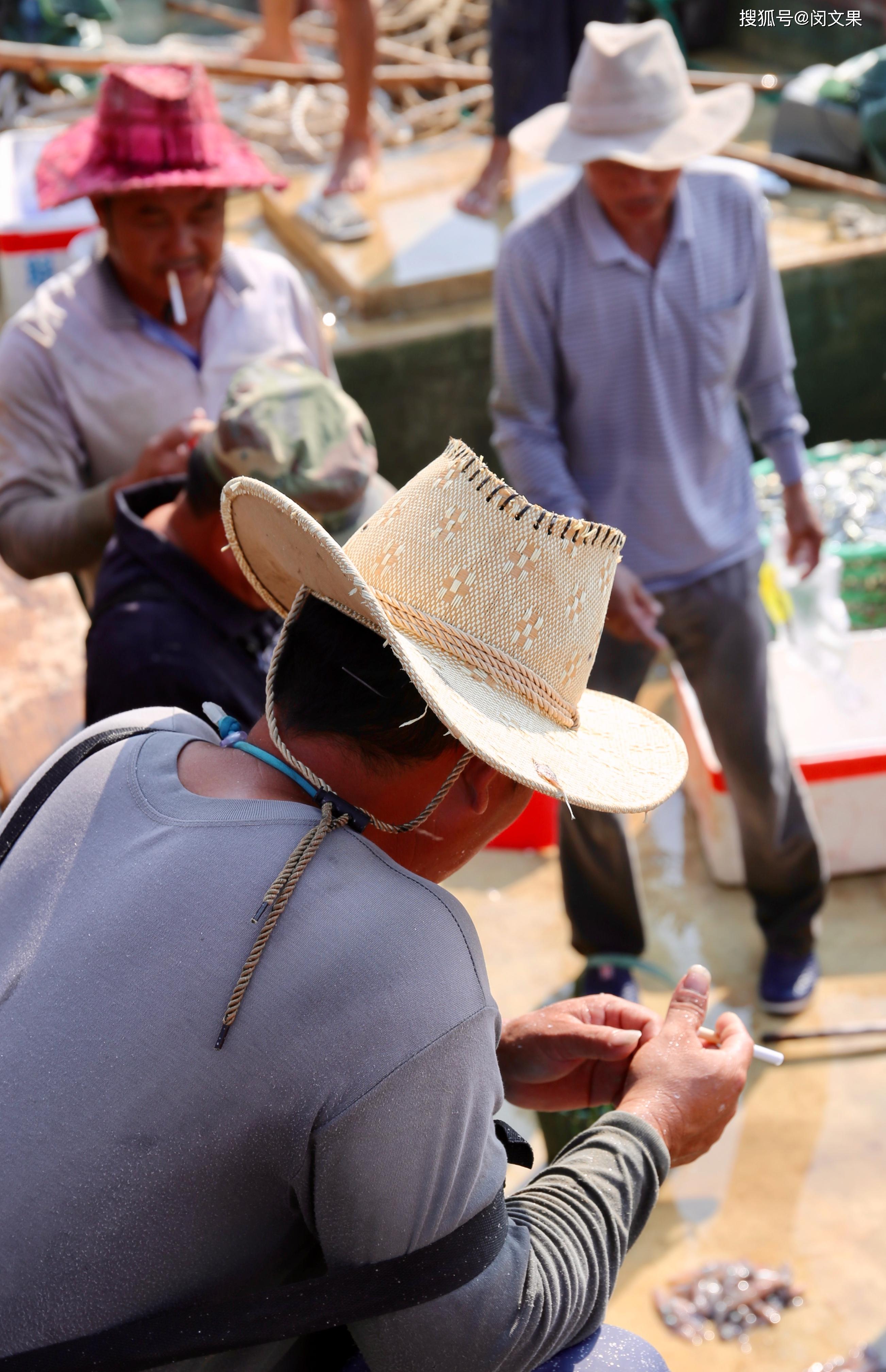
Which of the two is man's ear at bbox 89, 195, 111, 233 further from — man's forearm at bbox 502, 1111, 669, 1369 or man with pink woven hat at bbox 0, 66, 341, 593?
man's forearm at bbox 502, 1111, 669, 1369

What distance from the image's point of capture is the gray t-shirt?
1.04 meters

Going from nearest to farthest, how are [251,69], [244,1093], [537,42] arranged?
[244,1093] < [537,42] < [251,69]

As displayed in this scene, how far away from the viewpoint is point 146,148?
2.65 metres

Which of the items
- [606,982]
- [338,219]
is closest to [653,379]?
[606,982]

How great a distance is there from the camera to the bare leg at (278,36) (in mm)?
7109

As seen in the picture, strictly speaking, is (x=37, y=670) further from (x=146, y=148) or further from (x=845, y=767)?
(x=845, y=767)

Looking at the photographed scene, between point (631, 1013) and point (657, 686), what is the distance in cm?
281

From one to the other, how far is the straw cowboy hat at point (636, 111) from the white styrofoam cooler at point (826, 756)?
1295 millimetres

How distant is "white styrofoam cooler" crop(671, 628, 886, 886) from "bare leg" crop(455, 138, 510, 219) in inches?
89.7

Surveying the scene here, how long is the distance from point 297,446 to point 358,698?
0.94m

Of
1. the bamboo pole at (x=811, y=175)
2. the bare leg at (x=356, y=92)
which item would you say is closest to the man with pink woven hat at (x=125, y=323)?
the bare leg at (x=356, y=92)

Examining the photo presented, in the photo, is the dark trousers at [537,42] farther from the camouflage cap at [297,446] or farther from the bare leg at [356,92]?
the camouflage cap at [297,446]

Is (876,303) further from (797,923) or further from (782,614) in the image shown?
(797,923)

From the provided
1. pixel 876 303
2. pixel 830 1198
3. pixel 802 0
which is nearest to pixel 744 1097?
pixel 830 1198
